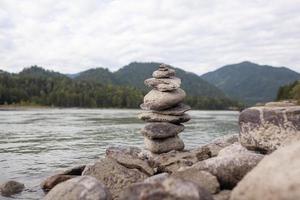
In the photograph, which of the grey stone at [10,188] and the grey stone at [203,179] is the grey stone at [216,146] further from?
the grey stone at [10,188]

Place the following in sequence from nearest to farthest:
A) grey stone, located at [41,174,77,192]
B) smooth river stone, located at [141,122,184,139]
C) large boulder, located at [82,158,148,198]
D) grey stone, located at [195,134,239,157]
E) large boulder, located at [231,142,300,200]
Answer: large boulder, located at [231,142,300,200], large boulder, located at [82,158,148,198], grey stone, located at [41,174,77,192], grey stone, located at [195,134,239,157], smooth river stone, located at [141,122,184,139]

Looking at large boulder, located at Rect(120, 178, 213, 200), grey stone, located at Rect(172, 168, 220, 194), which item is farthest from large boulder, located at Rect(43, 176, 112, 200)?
large boulder, located at Rect(120, 178, 213, 200)

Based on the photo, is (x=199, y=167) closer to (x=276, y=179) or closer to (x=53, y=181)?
(x=276, y=179)

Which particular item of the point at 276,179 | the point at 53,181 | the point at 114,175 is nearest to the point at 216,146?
the point at 114,175

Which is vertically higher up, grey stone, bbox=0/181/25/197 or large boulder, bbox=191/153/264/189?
large boulder, bbox=191/153/264/189

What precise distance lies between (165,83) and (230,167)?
1010cm

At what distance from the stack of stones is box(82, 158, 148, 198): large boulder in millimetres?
5455

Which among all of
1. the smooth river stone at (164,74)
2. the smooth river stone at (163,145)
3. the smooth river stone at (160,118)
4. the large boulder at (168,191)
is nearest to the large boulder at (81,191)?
the large boulder at (168,191)

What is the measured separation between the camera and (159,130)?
22.2 meters

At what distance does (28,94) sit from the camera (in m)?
195

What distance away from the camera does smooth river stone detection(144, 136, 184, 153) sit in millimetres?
22359

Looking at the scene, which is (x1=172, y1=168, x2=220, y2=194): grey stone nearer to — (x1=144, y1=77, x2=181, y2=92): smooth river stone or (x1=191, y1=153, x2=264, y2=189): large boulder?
(x1=191, y1=153, x2=264, y2=189): large boulder

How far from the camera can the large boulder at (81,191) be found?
1264 cm

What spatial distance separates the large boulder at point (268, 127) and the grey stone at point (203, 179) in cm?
326
